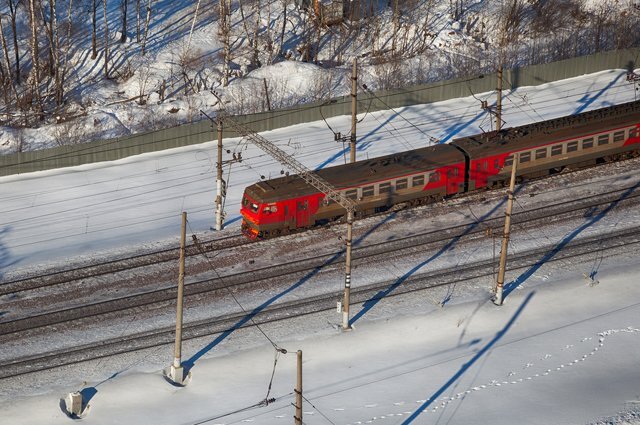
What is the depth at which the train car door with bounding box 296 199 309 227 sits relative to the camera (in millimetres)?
43594

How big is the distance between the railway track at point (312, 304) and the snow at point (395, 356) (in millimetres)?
603

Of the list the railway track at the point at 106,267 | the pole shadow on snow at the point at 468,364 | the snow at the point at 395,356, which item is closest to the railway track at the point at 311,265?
the snow at the point at 395,356

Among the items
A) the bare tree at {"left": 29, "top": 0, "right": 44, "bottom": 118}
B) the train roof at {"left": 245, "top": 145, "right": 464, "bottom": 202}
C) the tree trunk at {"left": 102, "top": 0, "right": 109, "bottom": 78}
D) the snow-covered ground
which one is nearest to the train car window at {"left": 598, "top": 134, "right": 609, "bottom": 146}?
the train roof at {"left": 245, "top": 145, "right": 464, "bottom": 202}

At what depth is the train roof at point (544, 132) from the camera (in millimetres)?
46656

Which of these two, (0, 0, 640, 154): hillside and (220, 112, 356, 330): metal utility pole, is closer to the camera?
(220, 112, 356, 330): metal utility pole

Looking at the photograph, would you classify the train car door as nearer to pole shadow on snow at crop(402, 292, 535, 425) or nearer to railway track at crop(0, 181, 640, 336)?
railway track at crop(0, 181, 640, 336)

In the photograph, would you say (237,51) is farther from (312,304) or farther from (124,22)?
(312,304)

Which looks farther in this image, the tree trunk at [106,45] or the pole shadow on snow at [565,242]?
the tree trunk at [106,45]

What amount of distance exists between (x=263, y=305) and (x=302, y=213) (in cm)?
552

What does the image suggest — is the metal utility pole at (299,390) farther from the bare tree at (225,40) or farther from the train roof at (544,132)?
the bare tree at (225,40)

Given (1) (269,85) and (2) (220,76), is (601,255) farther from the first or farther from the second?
(2) (220,76)

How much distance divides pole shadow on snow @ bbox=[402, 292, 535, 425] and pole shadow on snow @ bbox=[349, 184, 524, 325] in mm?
5194

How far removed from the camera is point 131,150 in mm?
56969

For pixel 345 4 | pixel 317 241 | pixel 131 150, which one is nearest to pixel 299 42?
pixel 345 4
